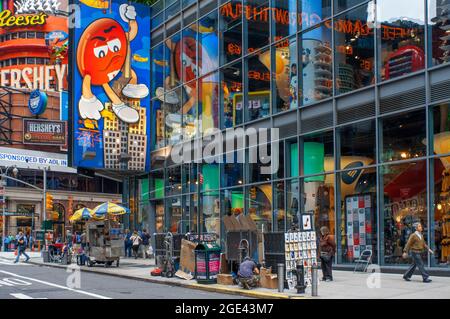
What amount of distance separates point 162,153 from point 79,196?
4784 centimetres

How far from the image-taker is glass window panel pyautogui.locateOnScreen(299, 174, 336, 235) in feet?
78.4

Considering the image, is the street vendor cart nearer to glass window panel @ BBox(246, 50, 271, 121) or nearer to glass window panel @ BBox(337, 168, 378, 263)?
glass window panel @ BBox(246, 50, 271, 121)

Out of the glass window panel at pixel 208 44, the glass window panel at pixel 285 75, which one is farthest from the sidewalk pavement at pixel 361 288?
the glass window panel at pixel 208 44

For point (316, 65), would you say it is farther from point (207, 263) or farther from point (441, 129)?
point (207, 263)

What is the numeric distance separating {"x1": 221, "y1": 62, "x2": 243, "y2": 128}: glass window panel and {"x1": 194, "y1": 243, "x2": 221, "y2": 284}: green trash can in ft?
32.2

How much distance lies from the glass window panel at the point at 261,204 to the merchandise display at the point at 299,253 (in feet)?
26.8

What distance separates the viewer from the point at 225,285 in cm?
1942

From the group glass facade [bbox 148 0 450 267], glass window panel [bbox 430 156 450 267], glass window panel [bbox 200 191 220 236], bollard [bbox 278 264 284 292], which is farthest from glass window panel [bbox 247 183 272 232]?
bollard [bbox 278 264 284 292]

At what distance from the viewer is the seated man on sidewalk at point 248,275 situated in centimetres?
1791

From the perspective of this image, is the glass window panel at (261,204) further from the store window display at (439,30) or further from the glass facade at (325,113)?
the store window display at (439,30)

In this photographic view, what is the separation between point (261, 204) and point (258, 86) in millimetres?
5196
